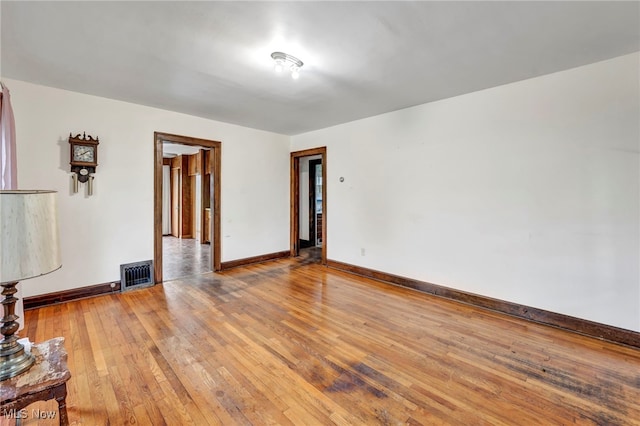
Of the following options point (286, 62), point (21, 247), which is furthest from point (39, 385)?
point (286, 62)

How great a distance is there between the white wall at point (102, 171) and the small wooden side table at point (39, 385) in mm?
2527

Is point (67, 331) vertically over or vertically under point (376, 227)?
under

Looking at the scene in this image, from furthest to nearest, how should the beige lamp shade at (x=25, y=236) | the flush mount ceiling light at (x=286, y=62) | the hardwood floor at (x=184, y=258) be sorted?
1. the hardwood floor at (x=184, y=258)
2. the flush mount ceiling light at (x=286, y=62)
3. the beige lamp shade at (x=25, y=236)

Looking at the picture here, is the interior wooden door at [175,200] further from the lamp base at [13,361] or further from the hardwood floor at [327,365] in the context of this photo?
the lamp base at [13,361]

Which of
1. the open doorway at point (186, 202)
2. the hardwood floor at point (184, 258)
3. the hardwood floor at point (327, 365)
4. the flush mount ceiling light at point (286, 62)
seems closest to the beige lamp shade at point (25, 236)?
the hardwood floor at point (327, 365)

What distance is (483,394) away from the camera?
1.86m

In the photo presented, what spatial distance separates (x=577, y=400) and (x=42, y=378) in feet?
10.1

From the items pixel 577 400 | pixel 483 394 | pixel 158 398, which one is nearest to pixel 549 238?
pixel 577 400

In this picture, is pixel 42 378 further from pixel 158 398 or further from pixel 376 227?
pixel 376 227

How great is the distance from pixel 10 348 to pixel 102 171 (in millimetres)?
2938

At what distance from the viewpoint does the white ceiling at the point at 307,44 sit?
1.89 metres

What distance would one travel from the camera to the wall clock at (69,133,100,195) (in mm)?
3361

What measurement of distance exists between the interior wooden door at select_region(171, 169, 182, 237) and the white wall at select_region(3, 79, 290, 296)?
4347 millimetres

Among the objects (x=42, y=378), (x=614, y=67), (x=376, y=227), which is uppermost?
(x=614, y=67)
